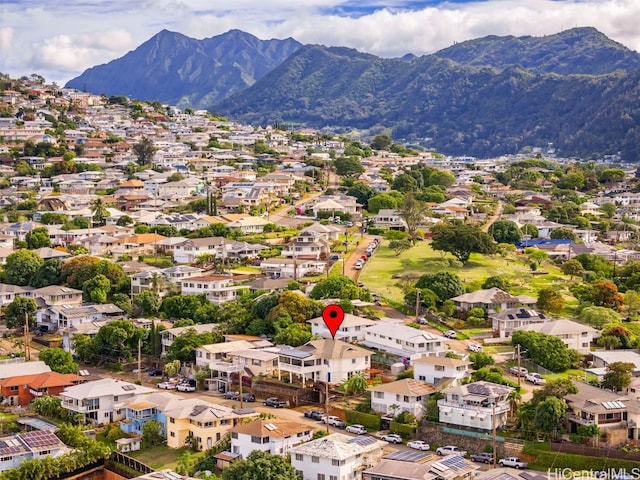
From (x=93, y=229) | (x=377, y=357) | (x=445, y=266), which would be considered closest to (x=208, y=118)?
(x=93, y=229)

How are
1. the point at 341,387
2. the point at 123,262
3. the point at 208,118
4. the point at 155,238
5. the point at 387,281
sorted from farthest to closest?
the point at 208,118
the point at 155,238
the point at 123,262
the point at 387,281
the point at 341,387

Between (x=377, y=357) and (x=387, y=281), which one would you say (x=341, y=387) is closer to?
(x=377, y=357)

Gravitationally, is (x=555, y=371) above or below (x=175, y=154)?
below

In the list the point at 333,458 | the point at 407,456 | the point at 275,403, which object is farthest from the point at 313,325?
the point at 333,458

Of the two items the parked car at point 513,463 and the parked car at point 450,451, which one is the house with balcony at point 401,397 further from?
the parked car at point 513,463

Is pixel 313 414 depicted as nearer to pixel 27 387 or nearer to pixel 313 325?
pixel 313 325

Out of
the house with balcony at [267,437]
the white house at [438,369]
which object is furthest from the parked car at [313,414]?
the white house at [438,369]

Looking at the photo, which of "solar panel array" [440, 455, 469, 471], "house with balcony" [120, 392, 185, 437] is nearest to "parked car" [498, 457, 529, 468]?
"solar panel array" [440, 455, 469, 471]
